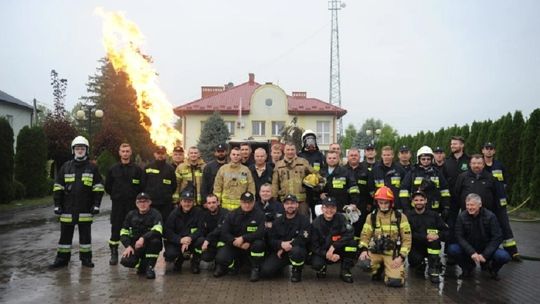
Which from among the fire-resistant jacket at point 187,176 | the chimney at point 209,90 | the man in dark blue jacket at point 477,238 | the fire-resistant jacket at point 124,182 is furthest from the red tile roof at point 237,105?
the man in dark blue jacket at point 477,238

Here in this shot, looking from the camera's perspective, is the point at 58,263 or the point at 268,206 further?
the point at 58,263

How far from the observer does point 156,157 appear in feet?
31.6

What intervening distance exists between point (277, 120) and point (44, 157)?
27495mm

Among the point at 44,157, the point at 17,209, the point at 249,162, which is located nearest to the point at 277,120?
the point at 44,157

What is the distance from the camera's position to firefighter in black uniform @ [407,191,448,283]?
817 centimetres

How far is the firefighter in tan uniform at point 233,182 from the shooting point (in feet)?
29.2

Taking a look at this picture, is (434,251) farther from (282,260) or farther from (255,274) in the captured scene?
(255,274)

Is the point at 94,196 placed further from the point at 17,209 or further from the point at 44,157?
the point at 44,157

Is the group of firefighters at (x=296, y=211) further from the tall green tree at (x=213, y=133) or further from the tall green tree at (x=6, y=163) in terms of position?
the tall green tree at (x=213, y=133)

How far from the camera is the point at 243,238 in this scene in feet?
27.0

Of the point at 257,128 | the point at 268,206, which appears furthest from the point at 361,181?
the point at 257,128

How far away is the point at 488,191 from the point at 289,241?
3.62 metres

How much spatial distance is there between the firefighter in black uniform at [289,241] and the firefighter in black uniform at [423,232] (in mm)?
1733

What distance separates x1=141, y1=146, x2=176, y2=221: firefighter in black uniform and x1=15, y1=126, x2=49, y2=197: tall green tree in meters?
16.4
